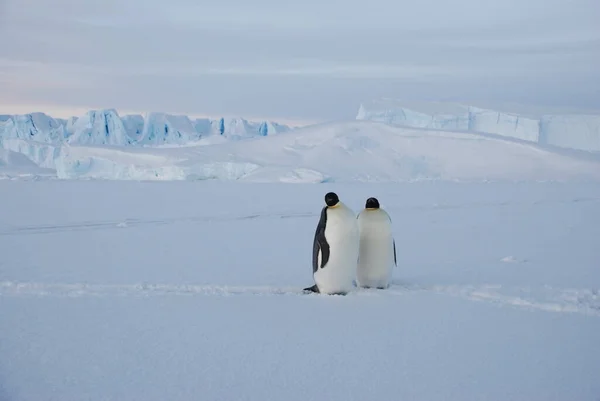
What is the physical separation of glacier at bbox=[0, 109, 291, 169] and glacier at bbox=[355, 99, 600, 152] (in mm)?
9605

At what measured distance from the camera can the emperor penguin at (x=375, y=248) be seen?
5.10 meters

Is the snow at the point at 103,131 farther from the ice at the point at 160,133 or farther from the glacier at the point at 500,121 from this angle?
the glacier at the point at 500,121

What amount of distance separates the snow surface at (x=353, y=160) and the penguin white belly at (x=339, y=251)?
599 inches

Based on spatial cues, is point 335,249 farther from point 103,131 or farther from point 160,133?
point 160,133

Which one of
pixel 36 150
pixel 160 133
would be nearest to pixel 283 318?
pixel 36 150

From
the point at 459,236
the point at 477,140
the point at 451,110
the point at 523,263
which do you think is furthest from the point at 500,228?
the point at 451,110

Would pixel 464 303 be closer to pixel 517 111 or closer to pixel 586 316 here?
pixel 586 316

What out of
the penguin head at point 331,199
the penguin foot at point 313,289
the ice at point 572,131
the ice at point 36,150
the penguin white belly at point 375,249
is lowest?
the ice at point 36,150

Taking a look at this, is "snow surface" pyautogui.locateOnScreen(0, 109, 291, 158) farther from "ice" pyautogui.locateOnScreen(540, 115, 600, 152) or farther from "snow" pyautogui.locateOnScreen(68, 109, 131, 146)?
"ice" pyautogui.locateOnScreen(540, 115, 600, 152)

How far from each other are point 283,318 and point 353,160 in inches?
747

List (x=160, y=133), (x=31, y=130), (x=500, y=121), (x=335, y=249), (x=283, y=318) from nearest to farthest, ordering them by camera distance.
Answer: (x=283, y=318), (x=335, y=249), (x=500, y=121), (x=31, y=130), (x=160, y=133)

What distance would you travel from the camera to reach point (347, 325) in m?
3.86

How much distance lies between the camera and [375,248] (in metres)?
5.10

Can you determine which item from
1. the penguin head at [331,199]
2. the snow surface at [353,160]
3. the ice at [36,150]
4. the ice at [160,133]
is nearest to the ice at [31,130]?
the ice at [36,150]
